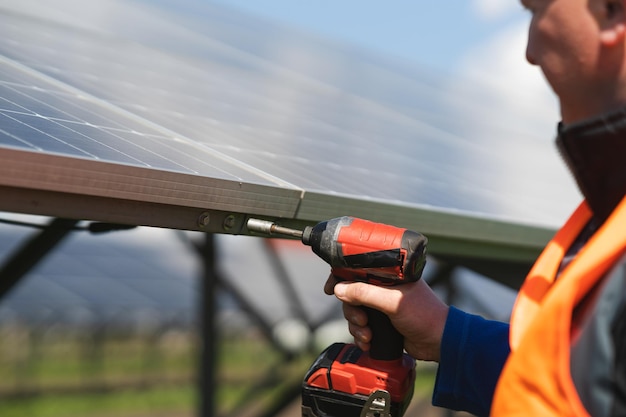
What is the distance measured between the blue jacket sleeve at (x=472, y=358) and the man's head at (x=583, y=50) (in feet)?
1.96

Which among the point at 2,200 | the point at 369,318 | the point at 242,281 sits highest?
the point at 2,200

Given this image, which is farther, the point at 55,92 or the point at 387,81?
the point at 387,81

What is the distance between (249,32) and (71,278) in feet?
15.9

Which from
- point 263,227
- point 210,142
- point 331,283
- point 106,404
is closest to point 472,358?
point 331,283

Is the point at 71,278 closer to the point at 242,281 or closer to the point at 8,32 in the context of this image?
the point at 242,281

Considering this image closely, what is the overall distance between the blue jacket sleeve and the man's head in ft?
1.96

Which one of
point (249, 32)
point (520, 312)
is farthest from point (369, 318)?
point (249, 32)

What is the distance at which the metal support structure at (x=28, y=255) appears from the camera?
299cm

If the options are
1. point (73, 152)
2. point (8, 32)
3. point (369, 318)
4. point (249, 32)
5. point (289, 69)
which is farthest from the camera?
point (249, 32)

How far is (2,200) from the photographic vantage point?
1516 millimetres

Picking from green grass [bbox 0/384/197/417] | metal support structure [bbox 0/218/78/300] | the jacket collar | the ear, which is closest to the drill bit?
the jacket collar

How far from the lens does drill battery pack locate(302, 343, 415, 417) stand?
1.77 m

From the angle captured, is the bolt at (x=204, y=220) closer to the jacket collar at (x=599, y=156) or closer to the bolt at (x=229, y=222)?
the bolt at (x=229, y=222)

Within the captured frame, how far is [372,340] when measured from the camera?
1762 mm
